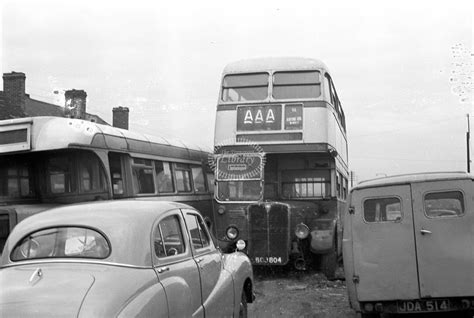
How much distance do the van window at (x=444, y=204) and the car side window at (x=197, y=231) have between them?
272cm

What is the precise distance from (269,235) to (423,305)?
4430 mm

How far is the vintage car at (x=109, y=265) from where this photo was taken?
326 centimetres

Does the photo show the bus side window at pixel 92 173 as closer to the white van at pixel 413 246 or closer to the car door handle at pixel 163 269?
the white van at pixel 413 246

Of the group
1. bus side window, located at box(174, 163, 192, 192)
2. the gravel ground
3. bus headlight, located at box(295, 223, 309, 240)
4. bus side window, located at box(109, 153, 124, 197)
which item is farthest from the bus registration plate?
bus side window, located at box(109, 153, 124, 197)

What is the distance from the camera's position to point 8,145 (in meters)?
8.16

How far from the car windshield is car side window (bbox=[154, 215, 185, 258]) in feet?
1.47

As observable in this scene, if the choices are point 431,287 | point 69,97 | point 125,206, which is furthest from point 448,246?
point 69,97

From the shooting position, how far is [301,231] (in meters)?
10.4

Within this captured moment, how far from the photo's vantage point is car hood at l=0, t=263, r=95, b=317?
10.4 feet

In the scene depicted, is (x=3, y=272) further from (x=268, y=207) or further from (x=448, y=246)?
(x=268, y=207)

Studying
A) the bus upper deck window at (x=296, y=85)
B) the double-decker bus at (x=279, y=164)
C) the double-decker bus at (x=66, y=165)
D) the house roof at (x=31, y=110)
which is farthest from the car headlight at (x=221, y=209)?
the house roof at (x=31, y=110)

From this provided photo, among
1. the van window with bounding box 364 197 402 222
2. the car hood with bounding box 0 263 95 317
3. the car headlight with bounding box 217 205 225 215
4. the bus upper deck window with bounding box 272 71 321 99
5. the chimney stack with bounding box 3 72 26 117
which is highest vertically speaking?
the chimney stack with bounding box 3 72 26 117

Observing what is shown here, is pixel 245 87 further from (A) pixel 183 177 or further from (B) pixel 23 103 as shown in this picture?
(B) pixel 23 103

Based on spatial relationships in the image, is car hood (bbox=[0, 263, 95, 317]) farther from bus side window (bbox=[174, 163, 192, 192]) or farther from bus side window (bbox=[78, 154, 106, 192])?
bus side window (bbox=[174, 163, 192, 192])
